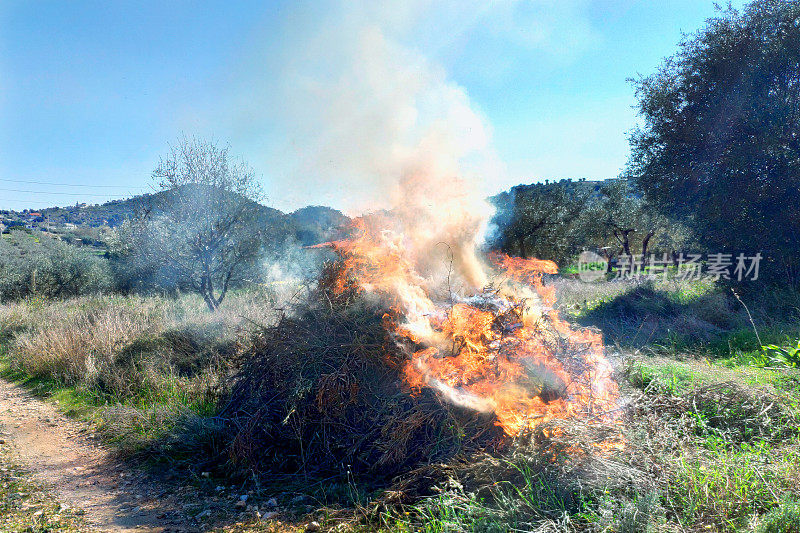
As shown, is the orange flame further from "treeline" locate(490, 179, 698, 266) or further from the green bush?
the green bush

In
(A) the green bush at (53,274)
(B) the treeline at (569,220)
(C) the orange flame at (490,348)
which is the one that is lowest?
(C) the orange flame at (490,348)

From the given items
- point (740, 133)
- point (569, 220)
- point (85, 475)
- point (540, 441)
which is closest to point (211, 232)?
point (85, 475)

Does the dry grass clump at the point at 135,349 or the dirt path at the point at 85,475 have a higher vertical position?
the dry grass clump at the point at 135,349

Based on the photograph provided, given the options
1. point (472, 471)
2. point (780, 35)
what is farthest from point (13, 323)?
point (780, 35)

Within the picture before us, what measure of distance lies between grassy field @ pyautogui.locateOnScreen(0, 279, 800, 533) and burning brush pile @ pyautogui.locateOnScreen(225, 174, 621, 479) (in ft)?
0.82

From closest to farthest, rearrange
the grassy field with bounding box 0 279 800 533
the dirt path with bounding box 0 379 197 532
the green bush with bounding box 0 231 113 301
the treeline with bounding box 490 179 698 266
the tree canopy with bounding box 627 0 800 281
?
the grassy field with bounding box 0 279 800 533, the dirt path with bounding box 0 379 197 532, the tree canopy with bounding box 627 0 800 281, the green bush with bounding box 0 231 113 301, the treeline with bounding box 490 179 698 266

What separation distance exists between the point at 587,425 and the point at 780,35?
13.1m

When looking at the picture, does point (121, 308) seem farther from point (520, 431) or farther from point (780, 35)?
point (780, 35)

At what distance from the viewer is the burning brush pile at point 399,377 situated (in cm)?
425

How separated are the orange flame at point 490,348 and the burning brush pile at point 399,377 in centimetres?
1

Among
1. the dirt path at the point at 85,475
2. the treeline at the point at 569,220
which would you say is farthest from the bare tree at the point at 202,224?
the treeline at the point at 569,220

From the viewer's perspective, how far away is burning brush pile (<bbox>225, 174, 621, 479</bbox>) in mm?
4254

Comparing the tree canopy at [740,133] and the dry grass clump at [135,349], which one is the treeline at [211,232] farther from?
the tree canopy at [740,133]

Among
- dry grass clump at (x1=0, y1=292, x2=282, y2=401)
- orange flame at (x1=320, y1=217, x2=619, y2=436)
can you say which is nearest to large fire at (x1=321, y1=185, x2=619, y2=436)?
orange flame at (x1=320, y1=217, x2=619, y2=436)
